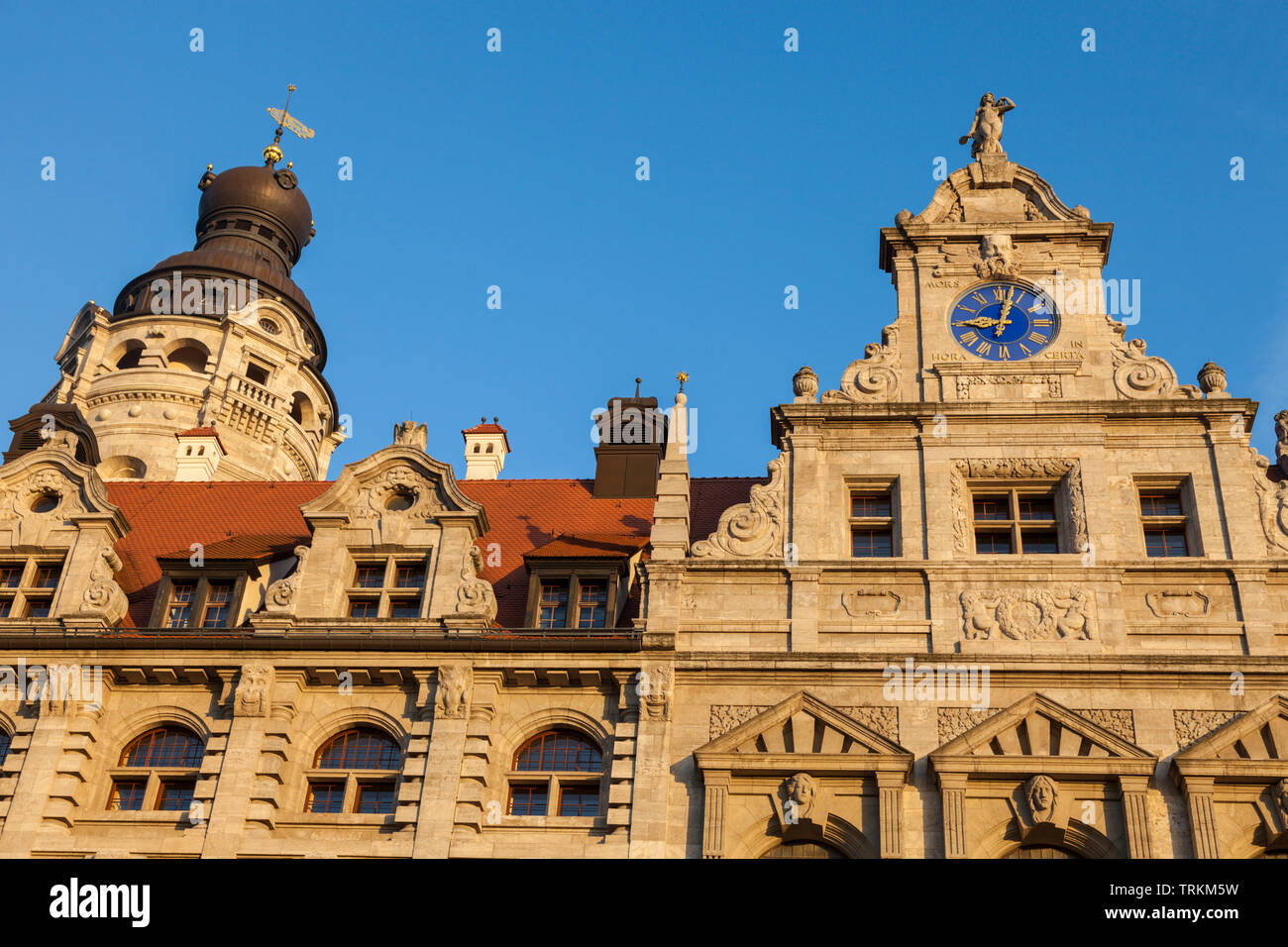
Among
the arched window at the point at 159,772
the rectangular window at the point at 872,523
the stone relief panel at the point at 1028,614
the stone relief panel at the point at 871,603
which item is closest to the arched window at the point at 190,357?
the arched window at the point at 159,772

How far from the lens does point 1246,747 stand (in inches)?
979

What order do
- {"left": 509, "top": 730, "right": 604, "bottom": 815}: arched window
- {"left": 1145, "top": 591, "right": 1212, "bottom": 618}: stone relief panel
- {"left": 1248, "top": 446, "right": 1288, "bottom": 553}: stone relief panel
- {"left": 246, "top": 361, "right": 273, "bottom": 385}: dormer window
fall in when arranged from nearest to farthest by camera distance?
{"left": 509, "top": 730, "right": 604, "bottom": 815}: arched window
{"left": 1145, "top": 591, "right": 1212, "bottom": 618}: stone relief panel
{"left": 1248, "top": 446, "right": 1288, "bottom": 553}: stone relief panel
{"left": 246, "top": 361, "right": 273, "bottom": 385}: dormer window

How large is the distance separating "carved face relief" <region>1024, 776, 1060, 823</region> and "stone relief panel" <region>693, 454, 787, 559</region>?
622 centimetres

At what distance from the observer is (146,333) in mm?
57000

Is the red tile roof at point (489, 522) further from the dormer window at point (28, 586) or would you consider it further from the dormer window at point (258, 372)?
the dormer window at point (258, 372)

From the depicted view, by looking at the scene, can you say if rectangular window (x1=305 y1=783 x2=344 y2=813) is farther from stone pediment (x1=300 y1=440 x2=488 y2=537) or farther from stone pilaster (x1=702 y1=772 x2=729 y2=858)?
stone pilaster (x1=702 y1=772 x2=729 y2=858)

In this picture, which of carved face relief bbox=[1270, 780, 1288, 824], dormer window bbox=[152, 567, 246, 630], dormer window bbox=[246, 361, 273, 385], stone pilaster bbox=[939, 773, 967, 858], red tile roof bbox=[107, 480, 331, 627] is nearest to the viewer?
stone pilaster bbox=[939, 773, 967, 858]

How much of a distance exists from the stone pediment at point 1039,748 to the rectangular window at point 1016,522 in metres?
3.88

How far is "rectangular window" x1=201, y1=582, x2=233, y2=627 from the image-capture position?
2867 centimetres

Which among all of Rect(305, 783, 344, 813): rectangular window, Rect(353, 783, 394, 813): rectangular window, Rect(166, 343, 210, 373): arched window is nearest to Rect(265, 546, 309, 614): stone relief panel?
Rect(305, 783, 344, 813): rectangular window

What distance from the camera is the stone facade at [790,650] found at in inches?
976

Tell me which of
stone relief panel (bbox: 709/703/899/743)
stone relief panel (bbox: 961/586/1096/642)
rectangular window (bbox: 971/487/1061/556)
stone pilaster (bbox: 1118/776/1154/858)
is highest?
rectangular window (bbox: 971/487/1061/556)
